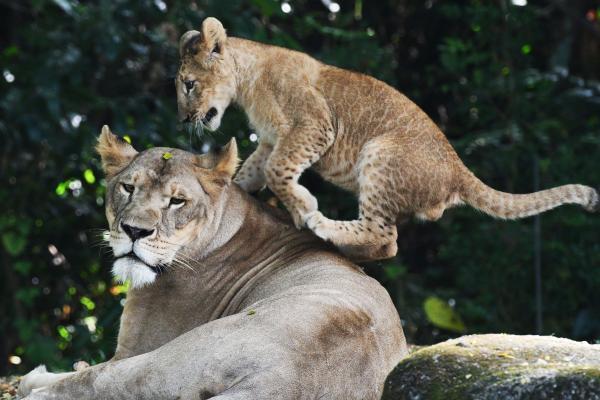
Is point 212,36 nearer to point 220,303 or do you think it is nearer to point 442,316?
point 220,303

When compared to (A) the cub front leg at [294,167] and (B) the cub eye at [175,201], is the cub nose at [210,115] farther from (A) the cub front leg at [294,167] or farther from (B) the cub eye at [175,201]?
(B) the cub eye at [175,201]

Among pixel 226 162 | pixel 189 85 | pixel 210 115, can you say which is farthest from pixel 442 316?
pixel 226 162

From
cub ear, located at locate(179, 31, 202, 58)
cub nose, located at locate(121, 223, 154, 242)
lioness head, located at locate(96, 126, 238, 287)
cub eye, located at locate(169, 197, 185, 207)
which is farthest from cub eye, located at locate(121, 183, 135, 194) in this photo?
cub ear, located at locate(179, 31, 202, 58)

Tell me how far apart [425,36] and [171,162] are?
6.31 m

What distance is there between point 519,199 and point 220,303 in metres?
1.75

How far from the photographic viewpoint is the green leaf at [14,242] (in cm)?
1016

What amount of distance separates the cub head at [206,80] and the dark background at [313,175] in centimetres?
235

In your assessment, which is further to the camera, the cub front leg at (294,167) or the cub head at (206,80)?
the cub head at (206,80)

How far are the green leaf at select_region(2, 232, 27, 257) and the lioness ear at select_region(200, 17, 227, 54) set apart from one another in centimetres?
406

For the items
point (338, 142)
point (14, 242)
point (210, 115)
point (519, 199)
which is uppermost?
point (519, 199)

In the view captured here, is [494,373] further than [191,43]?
No

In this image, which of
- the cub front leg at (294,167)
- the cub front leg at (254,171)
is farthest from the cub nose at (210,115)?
the cub front leg at (294,167)

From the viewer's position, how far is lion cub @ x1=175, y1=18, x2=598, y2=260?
6.25 metres

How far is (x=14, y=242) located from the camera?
10.2 meters
